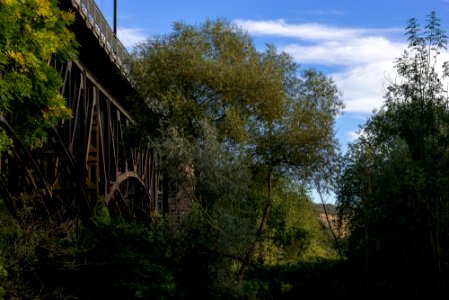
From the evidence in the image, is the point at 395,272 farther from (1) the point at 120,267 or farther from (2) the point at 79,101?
(2) the point at 79,101

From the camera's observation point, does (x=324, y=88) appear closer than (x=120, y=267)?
No

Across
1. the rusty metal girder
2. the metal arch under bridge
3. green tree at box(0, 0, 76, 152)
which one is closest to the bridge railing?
the metal arch under bridge

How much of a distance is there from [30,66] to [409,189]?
1224 cm

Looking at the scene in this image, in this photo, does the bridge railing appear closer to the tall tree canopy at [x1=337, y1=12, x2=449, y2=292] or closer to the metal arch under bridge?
the metal arch under bridge

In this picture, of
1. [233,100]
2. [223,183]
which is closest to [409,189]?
[223,183]

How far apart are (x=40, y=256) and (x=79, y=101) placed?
7242mm

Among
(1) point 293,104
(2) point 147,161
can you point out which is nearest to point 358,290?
(1) point 293,104

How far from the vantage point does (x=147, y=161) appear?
3997cm

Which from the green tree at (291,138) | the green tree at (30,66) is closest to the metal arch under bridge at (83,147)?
the green tree at (30,66)

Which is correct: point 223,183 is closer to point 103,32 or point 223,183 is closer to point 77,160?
point 77,160

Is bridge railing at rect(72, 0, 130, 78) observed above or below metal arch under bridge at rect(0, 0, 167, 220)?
above

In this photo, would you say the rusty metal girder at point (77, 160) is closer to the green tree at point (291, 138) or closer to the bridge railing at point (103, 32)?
the bridge railing at point (103, 32)

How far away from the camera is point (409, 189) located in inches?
873

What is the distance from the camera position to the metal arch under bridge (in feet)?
70.0
